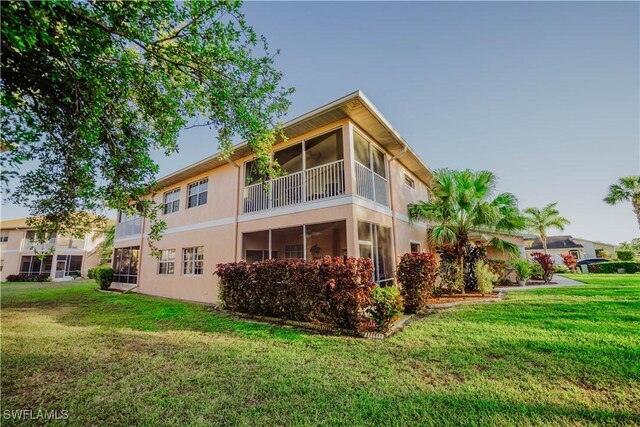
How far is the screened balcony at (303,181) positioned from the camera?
930cm

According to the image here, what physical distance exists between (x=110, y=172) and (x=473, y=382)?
24.8ft

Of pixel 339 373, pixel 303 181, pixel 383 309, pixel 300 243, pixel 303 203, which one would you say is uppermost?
pixel 303 181

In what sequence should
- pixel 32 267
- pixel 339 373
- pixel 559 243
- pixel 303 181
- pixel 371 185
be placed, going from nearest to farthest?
pixel 339 373, pixel 303 181, pixel 371 185, pixel 32 267, pixel 559 243

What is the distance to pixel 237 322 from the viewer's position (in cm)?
803

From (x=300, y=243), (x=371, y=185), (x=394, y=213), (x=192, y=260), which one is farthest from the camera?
(x=300, y=243)

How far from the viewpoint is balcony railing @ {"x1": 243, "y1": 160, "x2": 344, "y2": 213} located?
9258 millimetres

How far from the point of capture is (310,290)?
280 inches

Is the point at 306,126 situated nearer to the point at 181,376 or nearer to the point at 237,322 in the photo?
the point at 237,322

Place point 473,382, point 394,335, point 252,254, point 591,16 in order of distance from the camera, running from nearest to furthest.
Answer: point 473,382 → point 394,335 → point 591,16 → point 252,254

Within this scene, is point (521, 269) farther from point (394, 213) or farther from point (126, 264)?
point (126, 264)

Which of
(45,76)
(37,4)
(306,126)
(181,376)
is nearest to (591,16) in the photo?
(306,126)

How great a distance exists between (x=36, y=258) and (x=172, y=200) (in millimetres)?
31821

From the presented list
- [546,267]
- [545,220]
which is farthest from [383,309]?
[545,220]

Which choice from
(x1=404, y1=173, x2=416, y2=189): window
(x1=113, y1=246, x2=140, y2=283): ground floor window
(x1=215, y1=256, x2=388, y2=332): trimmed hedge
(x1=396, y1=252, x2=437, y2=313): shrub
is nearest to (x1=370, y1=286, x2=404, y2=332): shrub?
(x1=215, y1=256, x2=388, y2=332): trimmed hedge
